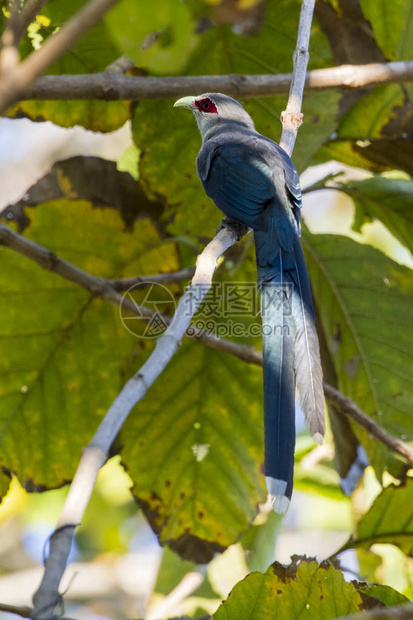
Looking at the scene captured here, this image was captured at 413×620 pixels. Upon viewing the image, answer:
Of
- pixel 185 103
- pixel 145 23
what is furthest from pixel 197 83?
pixel 145 23

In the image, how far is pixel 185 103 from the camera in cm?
280

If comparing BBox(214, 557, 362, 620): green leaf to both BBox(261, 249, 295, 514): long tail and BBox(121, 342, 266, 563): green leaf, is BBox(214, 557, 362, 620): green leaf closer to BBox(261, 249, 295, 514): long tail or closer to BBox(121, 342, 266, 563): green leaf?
BBox(261, 249, 295, 514): long tail

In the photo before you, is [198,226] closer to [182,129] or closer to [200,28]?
[182,129]

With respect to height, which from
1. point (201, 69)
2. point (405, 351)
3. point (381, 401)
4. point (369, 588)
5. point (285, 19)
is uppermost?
point (285, 19)

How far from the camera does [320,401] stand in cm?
187

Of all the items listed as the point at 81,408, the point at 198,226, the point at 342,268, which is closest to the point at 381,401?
the point at 342,268

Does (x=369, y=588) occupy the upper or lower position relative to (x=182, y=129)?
lower

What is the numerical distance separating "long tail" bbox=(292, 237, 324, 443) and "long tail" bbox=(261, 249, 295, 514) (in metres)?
0.03

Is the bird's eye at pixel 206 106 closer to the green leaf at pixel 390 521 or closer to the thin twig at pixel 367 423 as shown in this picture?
the thin twig at pixel 367 423

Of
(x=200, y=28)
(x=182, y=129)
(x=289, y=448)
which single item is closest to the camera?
(x=289, y=448)

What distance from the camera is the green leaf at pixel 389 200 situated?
9.18ft

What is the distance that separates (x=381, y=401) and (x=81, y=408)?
119 centimetres

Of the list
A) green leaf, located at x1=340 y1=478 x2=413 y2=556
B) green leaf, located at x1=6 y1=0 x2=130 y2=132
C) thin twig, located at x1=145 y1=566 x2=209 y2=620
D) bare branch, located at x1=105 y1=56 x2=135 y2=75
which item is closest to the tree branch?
bare branch, located at x1=105 y1=56 x2=135 y2=75

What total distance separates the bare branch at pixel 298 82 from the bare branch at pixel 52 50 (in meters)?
1.44
